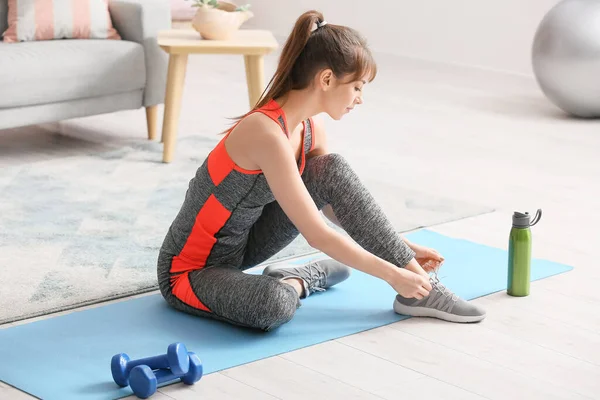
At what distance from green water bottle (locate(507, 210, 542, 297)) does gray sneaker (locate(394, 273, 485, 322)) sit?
0.17m

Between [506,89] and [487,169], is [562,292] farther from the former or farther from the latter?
[506,89]

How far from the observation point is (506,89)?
518 centimetres

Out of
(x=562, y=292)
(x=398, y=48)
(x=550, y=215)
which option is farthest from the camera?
(x=398, y=48)

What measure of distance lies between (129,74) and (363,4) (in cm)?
283

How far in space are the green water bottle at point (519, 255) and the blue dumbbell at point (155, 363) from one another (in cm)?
83

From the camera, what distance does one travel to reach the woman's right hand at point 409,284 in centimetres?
203

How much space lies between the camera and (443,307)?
7.06 ft

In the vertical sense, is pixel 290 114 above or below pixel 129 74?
above

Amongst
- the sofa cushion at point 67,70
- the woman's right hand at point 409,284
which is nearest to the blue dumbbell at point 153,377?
the woman's right hand at point 409,284

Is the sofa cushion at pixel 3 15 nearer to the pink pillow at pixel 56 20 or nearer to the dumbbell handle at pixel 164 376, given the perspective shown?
the pink pillow at pixel 56 20

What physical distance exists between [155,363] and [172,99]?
1.94 meters

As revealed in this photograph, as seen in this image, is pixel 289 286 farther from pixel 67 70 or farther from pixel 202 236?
pixel 67 70

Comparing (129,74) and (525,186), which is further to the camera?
(129,74)

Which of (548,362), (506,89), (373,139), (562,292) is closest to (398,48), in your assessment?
(506,89)
